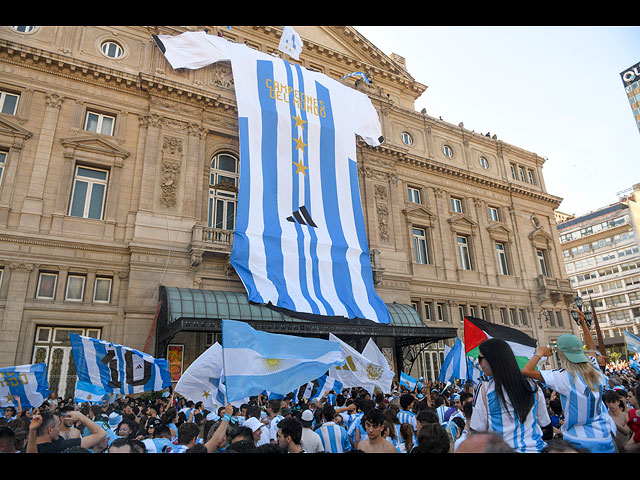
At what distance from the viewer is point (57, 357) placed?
1814 centimetres

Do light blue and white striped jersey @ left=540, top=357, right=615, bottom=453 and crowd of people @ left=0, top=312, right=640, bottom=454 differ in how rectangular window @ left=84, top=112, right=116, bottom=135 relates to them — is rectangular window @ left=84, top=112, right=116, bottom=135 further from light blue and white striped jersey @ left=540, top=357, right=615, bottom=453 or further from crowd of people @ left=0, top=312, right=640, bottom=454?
light blue and white striped jersey @ left=540, top=357, right=615, bottom=453

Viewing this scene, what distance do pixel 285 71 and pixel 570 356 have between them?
24036mm

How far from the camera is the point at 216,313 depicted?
1900 centimetres

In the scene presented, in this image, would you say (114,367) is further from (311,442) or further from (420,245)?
(420,245)

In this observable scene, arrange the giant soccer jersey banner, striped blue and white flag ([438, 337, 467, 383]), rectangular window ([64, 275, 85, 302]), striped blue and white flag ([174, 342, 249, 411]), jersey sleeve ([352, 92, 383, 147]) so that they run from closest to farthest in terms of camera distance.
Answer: striped blue and white flag ([174, 342, 249, 411])
striped blue and white flag ([438, 337, 467, 383])
rectangular window ([64, 275, 85, 302])
the giant soccer jersey banner
jersey sleeve ([352, 92, 383, 147])

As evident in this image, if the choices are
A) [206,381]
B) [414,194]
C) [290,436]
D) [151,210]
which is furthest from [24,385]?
[414,194]

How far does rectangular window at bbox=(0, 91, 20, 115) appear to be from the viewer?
20.4 m

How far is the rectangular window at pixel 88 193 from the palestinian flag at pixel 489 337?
17.1 m

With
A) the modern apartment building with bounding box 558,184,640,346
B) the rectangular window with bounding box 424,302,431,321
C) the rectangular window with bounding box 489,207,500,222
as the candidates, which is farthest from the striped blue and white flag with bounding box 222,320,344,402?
the modern apartment building with bounding box 558,184,640,346

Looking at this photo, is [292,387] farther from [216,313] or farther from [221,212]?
[221,212]

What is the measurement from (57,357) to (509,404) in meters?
19.1

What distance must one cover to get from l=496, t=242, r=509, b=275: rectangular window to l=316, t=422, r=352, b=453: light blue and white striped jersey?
30.6 metres

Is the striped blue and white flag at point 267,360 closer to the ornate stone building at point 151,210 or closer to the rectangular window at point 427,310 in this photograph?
the ornate stone building at point 151,210
